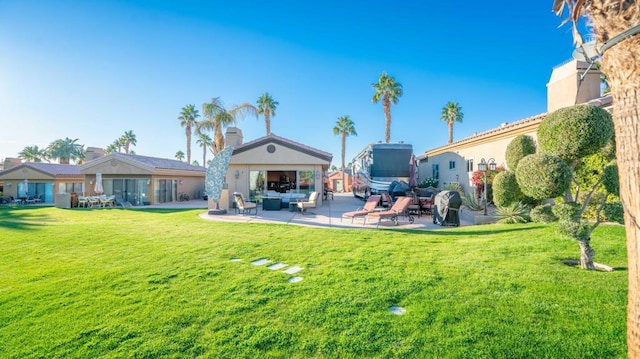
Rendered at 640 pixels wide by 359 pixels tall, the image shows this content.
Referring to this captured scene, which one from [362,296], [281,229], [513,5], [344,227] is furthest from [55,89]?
[513,5]

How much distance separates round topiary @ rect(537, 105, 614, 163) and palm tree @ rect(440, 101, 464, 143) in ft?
109

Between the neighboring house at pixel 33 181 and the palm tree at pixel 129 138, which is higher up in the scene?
the palm tree at pixel 129 138

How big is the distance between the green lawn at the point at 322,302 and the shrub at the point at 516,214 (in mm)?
2501

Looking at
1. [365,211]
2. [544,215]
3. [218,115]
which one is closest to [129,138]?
[218,115]

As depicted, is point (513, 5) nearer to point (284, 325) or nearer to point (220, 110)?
A: point (284, 325)

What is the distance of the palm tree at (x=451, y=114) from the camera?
3525 cm

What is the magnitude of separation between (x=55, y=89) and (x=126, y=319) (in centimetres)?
1912

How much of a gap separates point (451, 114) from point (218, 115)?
28.1 m

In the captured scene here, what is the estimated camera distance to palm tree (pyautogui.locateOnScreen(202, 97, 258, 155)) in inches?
965

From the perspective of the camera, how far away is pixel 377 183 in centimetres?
1814

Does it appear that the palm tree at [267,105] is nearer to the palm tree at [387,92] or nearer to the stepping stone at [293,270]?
the palm tree at [387,92]

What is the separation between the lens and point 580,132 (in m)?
4.75

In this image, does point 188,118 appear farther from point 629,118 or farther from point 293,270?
point 629,118

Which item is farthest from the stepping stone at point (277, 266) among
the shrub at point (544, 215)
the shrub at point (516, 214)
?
the shrub at point (516, 214)
